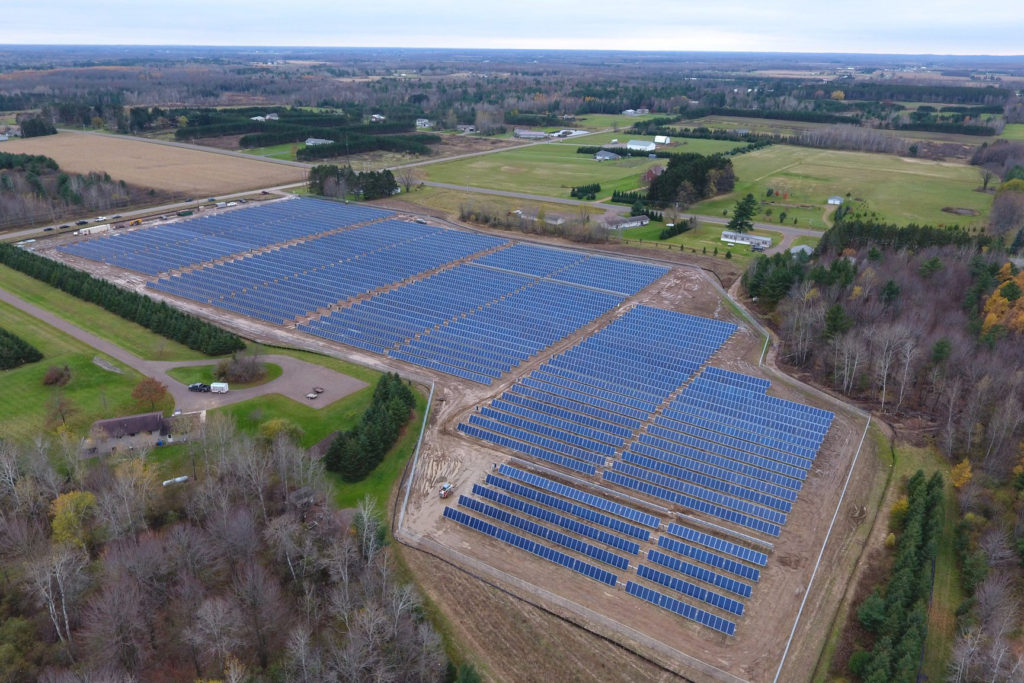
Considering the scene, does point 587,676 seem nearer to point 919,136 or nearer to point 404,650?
point 404,650

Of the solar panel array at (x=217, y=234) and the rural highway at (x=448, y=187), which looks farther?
the rural highway at (x=448, y=187)

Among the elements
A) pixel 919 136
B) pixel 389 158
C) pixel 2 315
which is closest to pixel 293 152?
pixel 389 158

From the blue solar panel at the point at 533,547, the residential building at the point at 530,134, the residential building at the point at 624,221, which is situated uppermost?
the residential building at the point at 530,134

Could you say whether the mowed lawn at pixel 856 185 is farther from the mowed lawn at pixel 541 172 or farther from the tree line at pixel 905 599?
the tree line at pixel 905 599

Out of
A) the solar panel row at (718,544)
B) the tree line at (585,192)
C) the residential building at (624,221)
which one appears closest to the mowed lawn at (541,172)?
the tree line at (585,192)

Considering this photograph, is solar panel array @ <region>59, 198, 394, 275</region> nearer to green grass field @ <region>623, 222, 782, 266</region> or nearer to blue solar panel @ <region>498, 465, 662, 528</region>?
green grass field @ <region>623, 222, 782, 266</region>

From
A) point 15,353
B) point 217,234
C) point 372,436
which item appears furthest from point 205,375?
point 217,234
